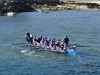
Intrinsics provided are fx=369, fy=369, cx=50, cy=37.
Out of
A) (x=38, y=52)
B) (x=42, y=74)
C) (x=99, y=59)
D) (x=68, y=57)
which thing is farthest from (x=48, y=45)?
(x=42, y=74)

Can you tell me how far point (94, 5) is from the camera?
95.1m

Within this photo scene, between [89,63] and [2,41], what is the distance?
13792 millimetres

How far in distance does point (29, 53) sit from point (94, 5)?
65431 mm

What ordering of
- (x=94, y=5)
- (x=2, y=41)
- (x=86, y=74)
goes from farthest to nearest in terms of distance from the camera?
1. (x=94, y=5)
2. (x=2, y=41)
3. (x=86, y=74)

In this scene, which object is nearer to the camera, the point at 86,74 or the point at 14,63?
the point at 86,74

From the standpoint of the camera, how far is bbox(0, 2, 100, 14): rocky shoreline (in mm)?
79062

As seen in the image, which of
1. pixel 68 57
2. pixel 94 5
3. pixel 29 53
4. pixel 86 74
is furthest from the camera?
pixel 94 5

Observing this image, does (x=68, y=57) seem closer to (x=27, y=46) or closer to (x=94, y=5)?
(x=27, y=46)

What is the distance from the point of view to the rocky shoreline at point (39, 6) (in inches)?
3113

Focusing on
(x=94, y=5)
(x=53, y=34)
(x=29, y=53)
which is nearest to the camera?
(x=29, y=53)

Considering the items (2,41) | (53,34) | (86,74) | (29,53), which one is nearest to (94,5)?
(53,34)

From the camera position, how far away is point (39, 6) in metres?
93.1

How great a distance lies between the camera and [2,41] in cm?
3872

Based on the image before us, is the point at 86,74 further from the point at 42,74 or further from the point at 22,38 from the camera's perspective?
the point at 22,38
